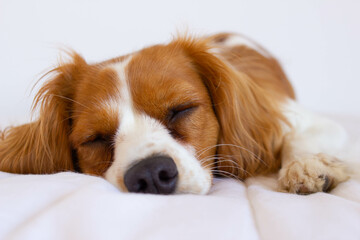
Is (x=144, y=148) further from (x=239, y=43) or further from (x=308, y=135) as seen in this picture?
(x=239, y=43)

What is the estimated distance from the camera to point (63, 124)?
1.72 metres

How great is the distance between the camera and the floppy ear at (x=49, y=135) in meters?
1.68

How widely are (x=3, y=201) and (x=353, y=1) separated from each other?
3525mm

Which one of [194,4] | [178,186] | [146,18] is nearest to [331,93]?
[194,4]

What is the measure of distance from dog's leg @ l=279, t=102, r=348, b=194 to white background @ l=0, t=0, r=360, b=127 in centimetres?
189

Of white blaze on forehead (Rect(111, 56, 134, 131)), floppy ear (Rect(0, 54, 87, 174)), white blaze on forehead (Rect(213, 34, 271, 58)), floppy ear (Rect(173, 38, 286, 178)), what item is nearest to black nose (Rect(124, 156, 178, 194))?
white blaze on forehead (Rect(111, 56, 134, 131))

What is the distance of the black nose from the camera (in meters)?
1.21

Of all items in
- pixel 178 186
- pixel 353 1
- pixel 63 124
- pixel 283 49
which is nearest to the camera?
pixel 178 186

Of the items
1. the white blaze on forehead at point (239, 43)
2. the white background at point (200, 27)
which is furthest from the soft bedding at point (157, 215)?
the white background at point (200, 27)

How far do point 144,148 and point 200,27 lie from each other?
8.62 ft

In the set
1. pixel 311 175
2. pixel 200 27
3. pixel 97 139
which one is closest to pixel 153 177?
pixel 97 139

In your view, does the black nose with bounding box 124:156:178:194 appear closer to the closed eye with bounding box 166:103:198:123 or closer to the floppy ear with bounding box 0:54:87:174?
the closed eye with bounding box 166:103:198:123

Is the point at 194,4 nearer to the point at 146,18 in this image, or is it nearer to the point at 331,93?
the point at 146,18

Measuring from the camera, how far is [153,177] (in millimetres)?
1206
